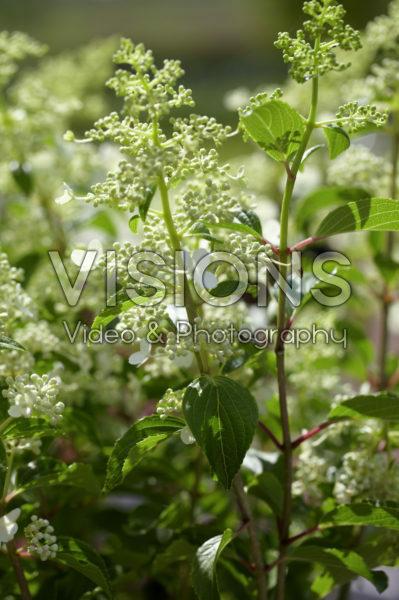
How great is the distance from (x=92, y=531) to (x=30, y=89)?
0.86 meters

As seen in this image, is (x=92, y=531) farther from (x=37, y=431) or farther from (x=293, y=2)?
(x=293, y=2)

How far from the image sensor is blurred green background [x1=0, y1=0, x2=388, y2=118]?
27.5ft

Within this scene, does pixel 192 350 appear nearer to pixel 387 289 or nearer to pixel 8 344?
pixel 8 344

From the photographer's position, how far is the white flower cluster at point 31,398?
1.94 feet

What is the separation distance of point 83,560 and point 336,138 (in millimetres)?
506

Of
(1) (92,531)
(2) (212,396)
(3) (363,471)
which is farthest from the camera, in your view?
(1) (92,531)

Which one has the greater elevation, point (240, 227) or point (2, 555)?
point (240, 227)

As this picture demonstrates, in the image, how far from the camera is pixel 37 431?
63cm

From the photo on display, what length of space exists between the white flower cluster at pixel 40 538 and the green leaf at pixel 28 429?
0.08 m

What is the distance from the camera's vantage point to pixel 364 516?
2.22 ft

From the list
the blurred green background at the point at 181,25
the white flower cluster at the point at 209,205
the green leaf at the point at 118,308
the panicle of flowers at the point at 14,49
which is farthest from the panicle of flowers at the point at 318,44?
the blurred green background at the point at 181,25

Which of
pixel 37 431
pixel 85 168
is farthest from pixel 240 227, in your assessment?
pixel 85 168

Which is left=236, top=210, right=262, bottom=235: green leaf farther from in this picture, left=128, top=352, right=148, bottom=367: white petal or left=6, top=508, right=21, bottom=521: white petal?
left=6, top=508, right=21, bottom=521: white petal

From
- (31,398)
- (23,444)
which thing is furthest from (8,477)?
(31,398)
